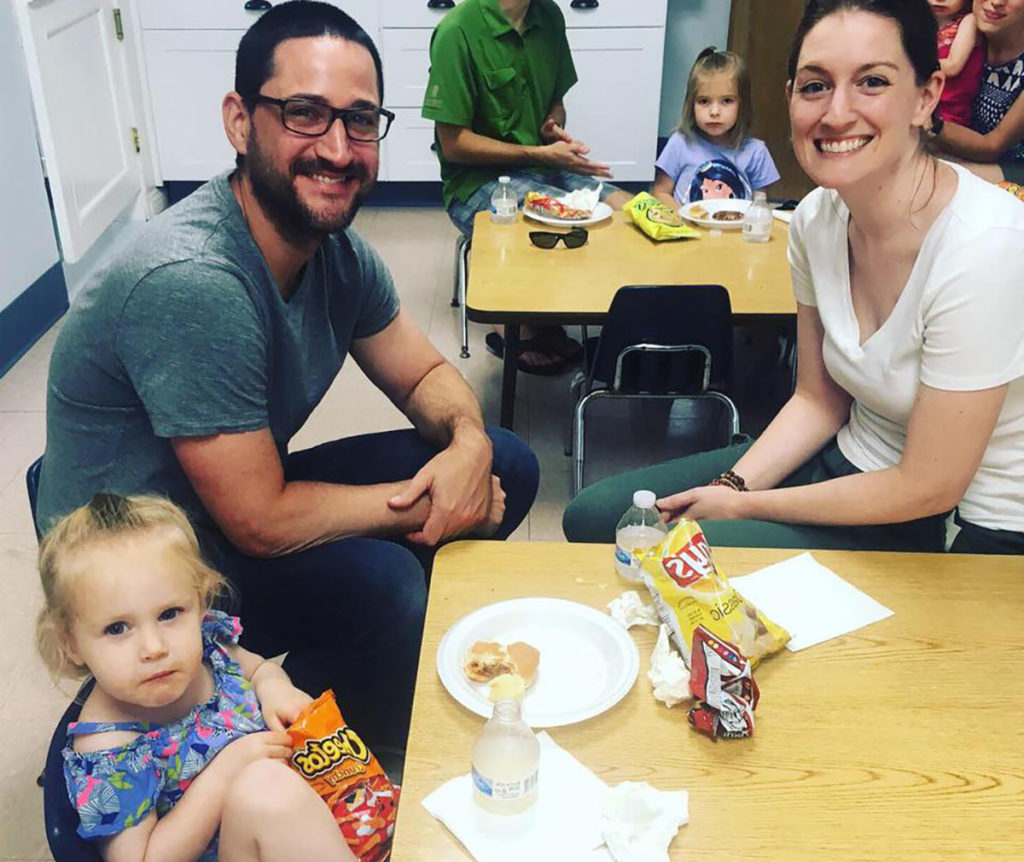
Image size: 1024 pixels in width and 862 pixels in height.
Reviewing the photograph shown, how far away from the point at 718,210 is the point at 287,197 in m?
1.64

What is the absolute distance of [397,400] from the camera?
2055mm

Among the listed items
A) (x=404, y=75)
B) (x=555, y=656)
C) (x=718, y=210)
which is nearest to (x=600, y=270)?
(x=718, y=210)

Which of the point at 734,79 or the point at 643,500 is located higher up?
the point at 734,79

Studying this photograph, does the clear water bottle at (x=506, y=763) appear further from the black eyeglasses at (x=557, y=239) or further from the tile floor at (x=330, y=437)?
the black eyeglasses at (x=557, y=239)

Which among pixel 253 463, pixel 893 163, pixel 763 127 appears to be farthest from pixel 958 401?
pixel 763 127

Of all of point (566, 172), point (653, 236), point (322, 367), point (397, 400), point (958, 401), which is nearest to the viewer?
point (958, 401)

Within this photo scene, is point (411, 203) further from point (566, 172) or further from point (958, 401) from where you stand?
point (958, 401)

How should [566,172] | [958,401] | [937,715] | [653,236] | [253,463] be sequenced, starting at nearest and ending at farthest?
[937,715] < [958,401] < [253,463] < [653,236] < [566,172]

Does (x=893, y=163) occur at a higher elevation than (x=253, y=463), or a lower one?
higher

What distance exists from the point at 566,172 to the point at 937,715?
2.62m

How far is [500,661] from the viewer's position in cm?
121

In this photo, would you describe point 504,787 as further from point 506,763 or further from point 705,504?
point 705,504

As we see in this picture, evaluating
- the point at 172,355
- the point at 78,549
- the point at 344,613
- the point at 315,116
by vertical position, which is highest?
the point at 315,116

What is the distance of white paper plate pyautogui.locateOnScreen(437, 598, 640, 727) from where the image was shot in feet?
3.81
